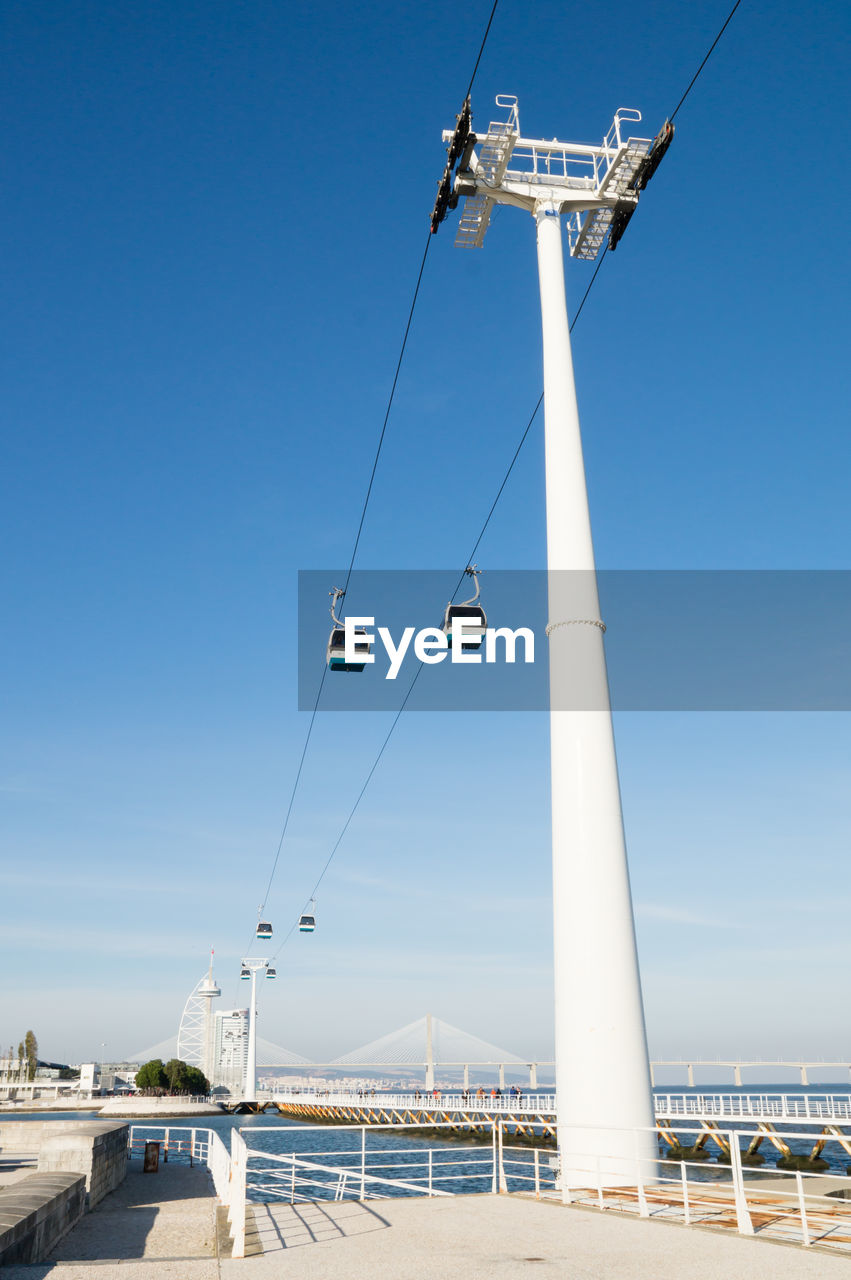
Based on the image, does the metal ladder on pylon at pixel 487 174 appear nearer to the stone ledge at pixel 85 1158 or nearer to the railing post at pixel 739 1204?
the railing post at pixel 739 1204

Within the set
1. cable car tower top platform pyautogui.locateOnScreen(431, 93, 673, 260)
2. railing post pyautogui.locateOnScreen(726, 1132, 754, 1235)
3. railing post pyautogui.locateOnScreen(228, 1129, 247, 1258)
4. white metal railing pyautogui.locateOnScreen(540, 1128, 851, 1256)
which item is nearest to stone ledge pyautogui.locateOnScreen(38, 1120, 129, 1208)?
railing post pyautogui.locateOnScreen(228, 1129, 247, 1258)

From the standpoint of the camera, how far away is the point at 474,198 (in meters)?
24.6

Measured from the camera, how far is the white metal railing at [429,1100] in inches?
2731

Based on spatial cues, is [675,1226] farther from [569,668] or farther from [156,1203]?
[156,1203]

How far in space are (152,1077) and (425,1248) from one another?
175748 mm

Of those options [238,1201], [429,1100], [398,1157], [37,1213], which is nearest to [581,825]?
[238,1201]

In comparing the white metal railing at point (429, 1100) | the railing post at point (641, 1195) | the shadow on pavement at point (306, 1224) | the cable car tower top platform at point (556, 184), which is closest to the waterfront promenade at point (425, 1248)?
the shadow on pavement at point (306, 1224)

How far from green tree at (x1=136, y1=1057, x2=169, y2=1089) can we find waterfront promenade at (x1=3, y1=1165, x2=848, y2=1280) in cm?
16687

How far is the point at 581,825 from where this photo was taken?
18328 mm

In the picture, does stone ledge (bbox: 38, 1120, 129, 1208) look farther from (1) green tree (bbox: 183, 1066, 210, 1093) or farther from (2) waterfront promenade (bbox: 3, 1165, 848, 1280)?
(1) green tree (bbox: 183, 1066, 210, 1093)

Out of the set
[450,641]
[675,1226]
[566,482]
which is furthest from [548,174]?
[675,1226]

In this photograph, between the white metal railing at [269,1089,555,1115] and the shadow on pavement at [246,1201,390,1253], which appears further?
A: the white metal railing at [269,1089,555,1115]

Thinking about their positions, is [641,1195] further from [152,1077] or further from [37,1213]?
[152,1077]

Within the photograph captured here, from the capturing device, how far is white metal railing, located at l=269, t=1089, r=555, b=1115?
69.4 m
